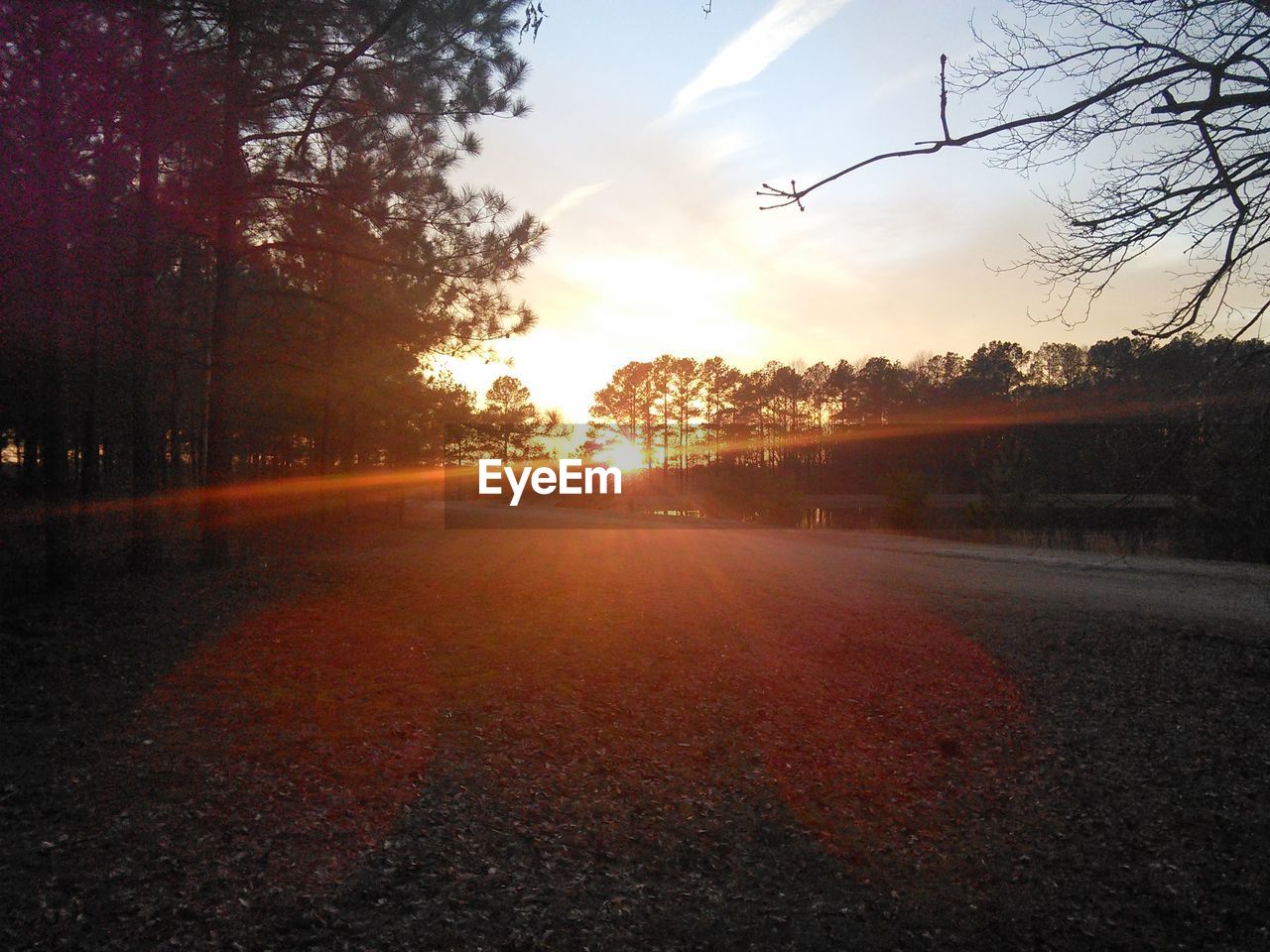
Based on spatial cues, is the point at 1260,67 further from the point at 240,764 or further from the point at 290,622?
the point at 290,622

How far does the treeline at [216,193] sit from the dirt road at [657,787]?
3.37 m

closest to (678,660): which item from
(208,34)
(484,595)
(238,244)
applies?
(484,595)

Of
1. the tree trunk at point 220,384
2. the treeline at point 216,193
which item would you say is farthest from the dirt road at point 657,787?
the treeline at point 216,193

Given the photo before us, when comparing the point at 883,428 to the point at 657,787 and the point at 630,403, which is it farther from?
the point at 657,787

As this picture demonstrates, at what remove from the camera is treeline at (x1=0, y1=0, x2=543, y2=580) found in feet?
21.8

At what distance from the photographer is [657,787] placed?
16.6 feet

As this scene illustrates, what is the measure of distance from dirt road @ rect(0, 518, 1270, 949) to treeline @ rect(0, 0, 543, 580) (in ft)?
11.1

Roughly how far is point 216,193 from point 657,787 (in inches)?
355

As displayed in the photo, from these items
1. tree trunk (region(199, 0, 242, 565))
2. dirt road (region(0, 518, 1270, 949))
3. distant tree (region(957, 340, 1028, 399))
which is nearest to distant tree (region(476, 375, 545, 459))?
tree trunk (region(199, 0, 242, 565))

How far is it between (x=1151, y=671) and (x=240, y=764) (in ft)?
25.9

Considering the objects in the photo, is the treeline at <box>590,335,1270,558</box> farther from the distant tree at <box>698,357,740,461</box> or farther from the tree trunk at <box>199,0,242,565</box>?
the tree trunk at <box>199,0,242,565</box>

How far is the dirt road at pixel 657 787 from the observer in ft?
11.6

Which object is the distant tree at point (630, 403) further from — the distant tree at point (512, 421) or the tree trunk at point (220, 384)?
the tree trunk at point (220, 384)

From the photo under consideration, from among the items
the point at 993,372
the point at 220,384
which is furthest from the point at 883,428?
the point at 220,384
